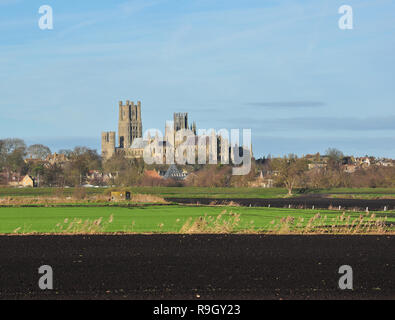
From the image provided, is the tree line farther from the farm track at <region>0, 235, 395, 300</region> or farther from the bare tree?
the farm track at <region>0, 235, 395, 300</region>

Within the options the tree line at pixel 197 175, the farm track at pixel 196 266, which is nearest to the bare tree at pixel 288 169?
the tree line at pixel 197 175

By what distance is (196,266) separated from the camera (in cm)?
2580

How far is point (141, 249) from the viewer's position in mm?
31203

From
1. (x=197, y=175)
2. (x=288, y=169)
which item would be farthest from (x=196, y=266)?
(x=197, y=175)

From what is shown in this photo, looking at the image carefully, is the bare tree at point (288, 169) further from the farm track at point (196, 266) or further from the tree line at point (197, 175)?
the farm track at point (196, 266)

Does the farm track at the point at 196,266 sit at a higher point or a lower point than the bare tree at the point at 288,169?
lower

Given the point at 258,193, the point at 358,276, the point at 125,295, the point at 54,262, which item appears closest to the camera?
the point at 125,295

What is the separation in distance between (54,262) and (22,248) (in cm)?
536

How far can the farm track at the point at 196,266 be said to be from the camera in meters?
20.5

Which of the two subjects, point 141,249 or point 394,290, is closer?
point 394,290

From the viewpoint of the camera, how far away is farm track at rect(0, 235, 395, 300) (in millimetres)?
20531

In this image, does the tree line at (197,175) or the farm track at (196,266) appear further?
the tree line at (197,175)
